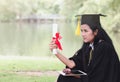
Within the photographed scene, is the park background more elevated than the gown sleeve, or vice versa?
the gown sleeve

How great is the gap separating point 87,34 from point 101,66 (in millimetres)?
432

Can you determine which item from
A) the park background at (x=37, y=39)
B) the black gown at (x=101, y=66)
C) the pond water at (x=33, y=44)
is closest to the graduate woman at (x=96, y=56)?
the black gown at (x=101, y=66)

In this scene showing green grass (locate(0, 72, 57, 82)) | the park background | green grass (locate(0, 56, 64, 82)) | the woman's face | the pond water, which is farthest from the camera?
the pond water

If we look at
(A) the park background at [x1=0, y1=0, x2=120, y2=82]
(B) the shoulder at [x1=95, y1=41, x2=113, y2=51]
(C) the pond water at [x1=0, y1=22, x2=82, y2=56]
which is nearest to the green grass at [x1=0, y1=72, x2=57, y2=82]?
(A) the park background at [x1=0, y1=0, x2=120, y2=82]

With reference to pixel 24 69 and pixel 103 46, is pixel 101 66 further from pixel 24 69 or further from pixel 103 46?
pixel 24 69

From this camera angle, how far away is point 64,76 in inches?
189

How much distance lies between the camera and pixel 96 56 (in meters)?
4.57

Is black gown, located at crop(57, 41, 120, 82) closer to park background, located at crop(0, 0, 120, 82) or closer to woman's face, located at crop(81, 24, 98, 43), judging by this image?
woman's face, located at crop(81, 24, 98, 43)

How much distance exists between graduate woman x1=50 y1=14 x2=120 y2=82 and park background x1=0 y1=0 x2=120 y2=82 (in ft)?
12.3

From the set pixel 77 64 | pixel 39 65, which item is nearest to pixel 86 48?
pixel 77 64

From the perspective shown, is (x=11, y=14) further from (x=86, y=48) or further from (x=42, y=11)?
(x=86, y=48)

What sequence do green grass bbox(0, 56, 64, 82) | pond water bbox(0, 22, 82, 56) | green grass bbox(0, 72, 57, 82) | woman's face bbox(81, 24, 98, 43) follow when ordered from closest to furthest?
1. woman's face bbox(81, 24, 98, 43)
2. green grass bbox(0, 72, 57, 82)
3. green grass bbox(0, 56, 64, 82)
4. pond water bbox(0, 22, 82, 56)

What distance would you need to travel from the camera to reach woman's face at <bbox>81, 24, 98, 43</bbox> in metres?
4.53

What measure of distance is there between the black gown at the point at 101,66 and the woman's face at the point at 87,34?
4.9 inches
